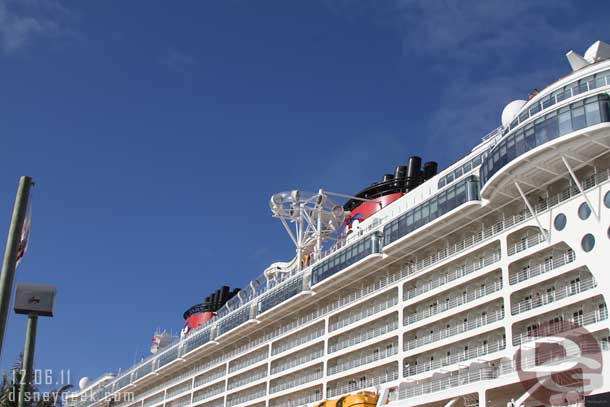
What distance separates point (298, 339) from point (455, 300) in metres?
15.0

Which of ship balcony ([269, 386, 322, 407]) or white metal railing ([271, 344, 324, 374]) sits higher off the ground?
white metal railing ([271, 344, 324, 374])

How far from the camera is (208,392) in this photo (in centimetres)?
5325

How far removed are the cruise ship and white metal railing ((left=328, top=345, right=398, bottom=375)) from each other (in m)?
0.08

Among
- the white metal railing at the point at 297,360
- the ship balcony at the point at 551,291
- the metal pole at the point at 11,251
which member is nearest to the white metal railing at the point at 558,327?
the ship balcony at the point at 551,291

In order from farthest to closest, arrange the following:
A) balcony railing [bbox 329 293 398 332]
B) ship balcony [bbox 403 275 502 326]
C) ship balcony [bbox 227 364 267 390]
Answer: ship balcony [bbox 227 364 267 390]
balcony railing [bbox 329 293 398 332]
ship balcony [bbox 403 275 502 326]

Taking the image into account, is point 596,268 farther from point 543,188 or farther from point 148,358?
point 148,358

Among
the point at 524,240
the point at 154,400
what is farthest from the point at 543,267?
the point at 154,400

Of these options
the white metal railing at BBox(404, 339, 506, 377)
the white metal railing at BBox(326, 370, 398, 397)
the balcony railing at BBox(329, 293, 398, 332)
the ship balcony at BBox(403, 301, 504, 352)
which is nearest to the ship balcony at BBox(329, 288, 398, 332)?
the balcony railing at BBox(329, 293, 398, 332)

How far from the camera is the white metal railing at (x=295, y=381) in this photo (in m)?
38.6

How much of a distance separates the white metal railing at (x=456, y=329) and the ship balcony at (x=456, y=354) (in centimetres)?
44

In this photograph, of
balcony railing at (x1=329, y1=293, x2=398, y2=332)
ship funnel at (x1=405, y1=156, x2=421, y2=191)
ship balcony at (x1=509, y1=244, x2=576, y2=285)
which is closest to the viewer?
ship balcony at (x1=509, y1=244, x2=576, y2=285)

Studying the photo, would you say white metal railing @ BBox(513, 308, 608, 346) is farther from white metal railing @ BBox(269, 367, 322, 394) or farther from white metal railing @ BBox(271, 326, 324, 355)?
white metal railing @ BBox(271, 326, 324, 355)

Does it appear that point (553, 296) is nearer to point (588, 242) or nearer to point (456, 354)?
point (588, 242)
